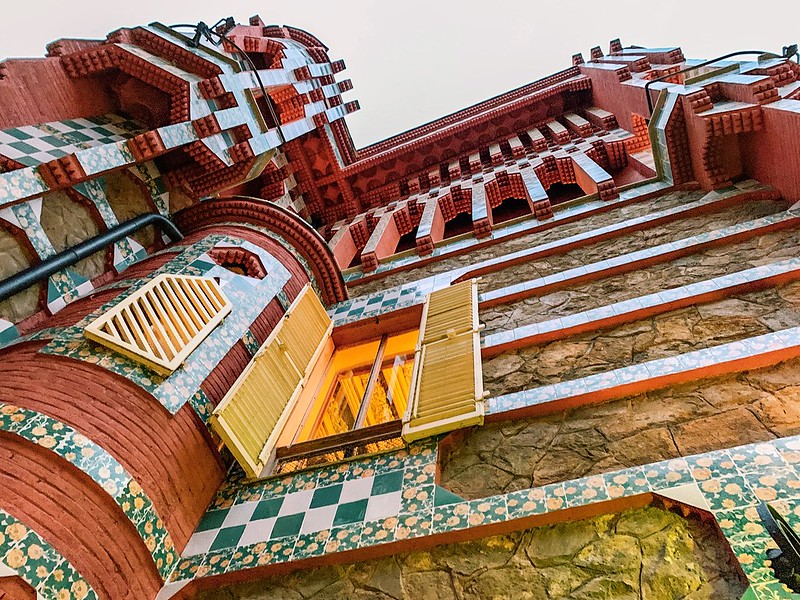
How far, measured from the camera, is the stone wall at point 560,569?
2.67 m

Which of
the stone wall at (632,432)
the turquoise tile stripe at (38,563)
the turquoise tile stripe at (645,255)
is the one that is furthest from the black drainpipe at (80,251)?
the turquoise tile stripe at (645,255)

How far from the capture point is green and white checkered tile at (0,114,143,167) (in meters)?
5.45

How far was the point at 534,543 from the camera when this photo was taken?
10.3 feet

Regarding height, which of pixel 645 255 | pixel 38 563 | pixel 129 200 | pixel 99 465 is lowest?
pixel 645 255

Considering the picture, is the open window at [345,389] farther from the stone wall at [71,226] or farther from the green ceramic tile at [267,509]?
the stone wall at [71,226]

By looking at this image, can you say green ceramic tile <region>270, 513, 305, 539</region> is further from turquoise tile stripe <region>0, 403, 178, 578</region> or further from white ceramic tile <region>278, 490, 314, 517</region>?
turquoise tile stripe <region>0, 403, 178, 578</region>

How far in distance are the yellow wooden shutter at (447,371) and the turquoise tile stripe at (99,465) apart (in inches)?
81.2

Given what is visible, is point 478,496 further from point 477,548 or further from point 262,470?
point 262,470

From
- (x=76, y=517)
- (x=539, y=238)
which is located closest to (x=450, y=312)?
(x=539, y=238)

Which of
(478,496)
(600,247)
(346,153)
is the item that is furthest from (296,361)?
(346,153)

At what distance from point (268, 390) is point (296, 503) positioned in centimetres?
130

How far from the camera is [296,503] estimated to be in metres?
4.10

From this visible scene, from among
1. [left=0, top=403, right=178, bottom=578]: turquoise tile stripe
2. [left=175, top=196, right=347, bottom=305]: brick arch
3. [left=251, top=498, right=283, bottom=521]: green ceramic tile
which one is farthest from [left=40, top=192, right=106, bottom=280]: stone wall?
[left=251, top=498, right=283, bottom=521]: green ceramic tile

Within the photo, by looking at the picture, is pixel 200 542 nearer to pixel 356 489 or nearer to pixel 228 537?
pixel 228 537
